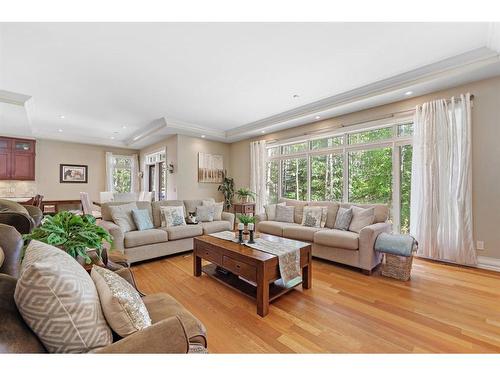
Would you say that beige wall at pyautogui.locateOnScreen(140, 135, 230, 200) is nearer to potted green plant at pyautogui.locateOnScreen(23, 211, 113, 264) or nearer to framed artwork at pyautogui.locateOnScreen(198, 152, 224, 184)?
framed artwork at pyautogui.locateOnScreen(198, 152, 224, 184)

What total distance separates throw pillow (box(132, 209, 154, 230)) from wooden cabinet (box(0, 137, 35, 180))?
4.72 meters

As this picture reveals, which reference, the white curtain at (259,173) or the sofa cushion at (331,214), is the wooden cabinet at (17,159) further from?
the sofa cushion at (331,214)

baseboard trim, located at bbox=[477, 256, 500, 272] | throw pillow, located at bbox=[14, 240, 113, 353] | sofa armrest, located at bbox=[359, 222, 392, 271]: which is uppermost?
throw pillow, located at bbox=[14, 240, 113, 353]

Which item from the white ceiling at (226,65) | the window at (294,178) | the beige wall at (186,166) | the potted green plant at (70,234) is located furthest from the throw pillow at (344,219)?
the beige wall at (186,166)

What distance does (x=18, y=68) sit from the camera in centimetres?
289

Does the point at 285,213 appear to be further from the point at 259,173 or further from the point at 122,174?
the point at 122,174

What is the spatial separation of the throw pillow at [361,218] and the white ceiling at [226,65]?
5.90 ft

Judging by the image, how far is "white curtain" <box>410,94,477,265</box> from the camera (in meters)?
3.10

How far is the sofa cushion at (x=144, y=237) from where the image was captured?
322 cm

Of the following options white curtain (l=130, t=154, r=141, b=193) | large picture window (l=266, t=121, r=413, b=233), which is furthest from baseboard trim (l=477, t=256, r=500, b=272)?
white curtain (l=130, t=154, r=141, b=193)

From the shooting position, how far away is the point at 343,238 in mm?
3105

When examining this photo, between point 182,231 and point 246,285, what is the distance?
1632 mm

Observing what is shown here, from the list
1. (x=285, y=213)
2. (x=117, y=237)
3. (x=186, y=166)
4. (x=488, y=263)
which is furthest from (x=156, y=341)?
(x=186, y=166)
